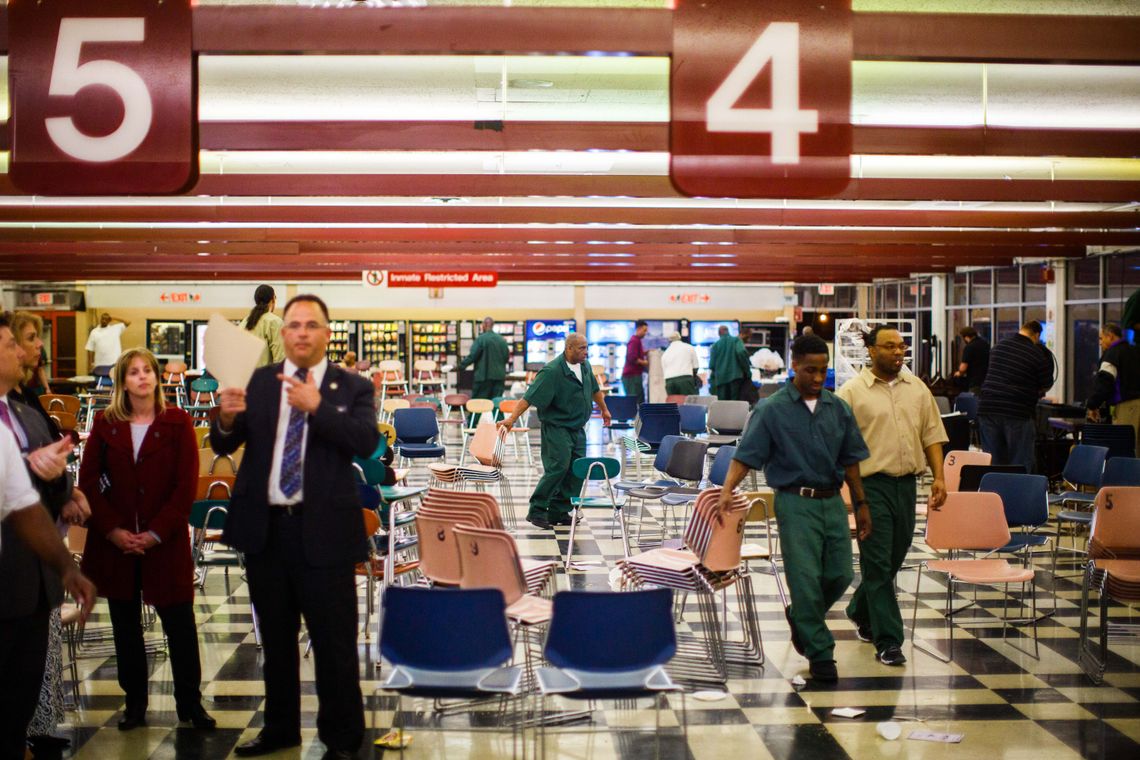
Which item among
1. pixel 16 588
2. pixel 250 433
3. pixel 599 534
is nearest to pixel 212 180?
pixel 599 534

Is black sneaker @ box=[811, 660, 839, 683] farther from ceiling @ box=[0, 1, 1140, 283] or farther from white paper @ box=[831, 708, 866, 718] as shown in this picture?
ceiling @ box=[0, 1, 1140, 283]

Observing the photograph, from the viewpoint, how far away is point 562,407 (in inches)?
355

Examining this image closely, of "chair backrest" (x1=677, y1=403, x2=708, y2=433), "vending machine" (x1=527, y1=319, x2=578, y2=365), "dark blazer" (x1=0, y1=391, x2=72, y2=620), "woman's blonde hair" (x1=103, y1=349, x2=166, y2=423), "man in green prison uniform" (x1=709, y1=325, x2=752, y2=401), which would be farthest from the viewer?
"vending machine" (x1=527, y1=319, x2=578, y2=365)

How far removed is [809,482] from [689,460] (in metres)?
2.97

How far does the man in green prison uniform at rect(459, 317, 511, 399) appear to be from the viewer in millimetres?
15898

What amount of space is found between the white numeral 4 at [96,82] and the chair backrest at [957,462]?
20.3 feet

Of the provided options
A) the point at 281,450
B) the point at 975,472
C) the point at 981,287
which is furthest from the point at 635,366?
the point at 281,450

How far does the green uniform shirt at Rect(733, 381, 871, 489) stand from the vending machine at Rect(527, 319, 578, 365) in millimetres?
22430

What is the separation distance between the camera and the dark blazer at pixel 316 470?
12.8ft

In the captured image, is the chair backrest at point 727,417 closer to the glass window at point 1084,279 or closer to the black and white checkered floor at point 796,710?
the black and white checkered floor at point 796,710

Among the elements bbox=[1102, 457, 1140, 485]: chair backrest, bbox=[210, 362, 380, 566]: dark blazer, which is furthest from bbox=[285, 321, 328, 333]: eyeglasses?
bbox=[1102, 457, 1140, 485]: chair backrest

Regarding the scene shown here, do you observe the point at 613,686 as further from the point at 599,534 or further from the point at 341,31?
the point at 599,534

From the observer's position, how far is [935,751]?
14.3ft

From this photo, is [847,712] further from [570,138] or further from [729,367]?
[729,367]
